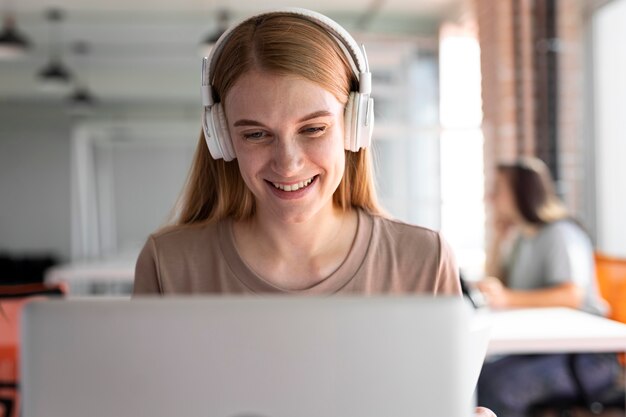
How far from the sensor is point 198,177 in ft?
4.41

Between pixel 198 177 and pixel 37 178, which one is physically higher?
pixel 37 178

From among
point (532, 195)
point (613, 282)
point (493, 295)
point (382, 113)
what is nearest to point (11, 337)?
point (493, 295)

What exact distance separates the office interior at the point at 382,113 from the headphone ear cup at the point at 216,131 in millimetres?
220

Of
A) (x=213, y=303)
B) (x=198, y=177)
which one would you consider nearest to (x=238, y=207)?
(x=198, y=177)

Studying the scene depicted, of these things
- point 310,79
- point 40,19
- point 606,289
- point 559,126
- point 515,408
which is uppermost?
point 40,19

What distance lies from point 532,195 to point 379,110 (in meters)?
2.66

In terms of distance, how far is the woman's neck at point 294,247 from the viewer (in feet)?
4.03

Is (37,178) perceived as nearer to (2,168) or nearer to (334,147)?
(2,168)

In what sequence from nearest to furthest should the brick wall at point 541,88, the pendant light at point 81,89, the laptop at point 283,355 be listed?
the laptop at point 283,355
the brick wall at point 541,88
the pendant light at point 81,89

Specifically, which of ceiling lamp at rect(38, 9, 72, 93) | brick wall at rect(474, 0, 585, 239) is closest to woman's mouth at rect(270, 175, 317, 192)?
brick wall at rect(474, 0, 585, 239)

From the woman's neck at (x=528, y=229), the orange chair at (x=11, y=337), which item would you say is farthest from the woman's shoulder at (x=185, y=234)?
the woman's neck at (x=528, y=229)

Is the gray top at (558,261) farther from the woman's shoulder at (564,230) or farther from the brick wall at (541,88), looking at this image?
the brick wall at (541,88)

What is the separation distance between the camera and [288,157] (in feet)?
3.61

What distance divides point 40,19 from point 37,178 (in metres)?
5.34
